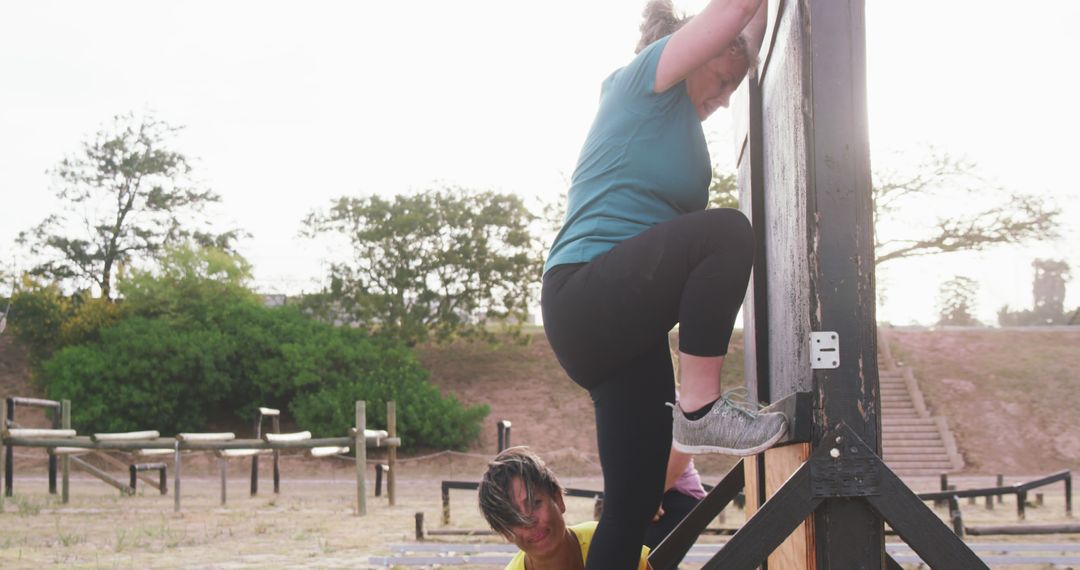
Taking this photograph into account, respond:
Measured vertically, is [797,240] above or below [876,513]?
above

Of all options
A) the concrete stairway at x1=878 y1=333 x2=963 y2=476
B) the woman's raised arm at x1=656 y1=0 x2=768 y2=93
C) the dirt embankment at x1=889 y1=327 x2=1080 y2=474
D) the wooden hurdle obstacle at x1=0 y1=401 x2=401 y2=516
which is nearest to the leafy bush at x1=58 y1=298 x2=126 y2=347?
the wooden hurdle obstacle at x1=0 y1=401 x2=401 y2=516

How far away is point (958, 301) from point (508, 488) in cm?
3449

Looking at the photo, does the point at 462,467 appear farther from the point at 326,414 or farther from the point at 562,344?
the point at 562,344

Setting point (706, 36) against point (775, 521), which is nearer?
point (775, 521)

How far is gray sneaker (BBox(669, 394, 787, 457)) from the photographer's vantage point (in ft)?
6.06

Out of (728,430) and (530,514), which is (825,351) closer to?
(728,430)

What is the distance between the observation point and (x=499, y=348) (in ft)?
93.7

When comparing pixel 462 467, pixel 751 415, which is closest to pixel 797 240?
pixel 751 415

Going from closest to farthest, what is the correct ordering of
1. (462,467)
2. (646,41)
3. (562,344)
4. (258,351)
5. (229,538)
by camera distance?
1. (562,344)
2. (646,41)
3. (229,538)
4. (462,467)
5. (258,351)

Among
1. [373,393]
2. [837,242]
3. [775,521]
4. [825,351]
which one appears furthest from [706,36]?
[373,393]

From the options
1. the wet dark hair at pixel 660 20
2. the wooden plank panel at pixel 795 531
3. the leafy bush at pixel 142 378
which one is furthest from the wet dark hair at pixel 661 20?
the leafy bush at pixel 142 378

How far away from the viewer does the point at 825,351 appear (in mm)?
1750

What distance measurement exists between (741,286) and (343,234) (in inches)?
962

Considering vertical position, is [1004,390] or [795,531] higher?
[795,531]
